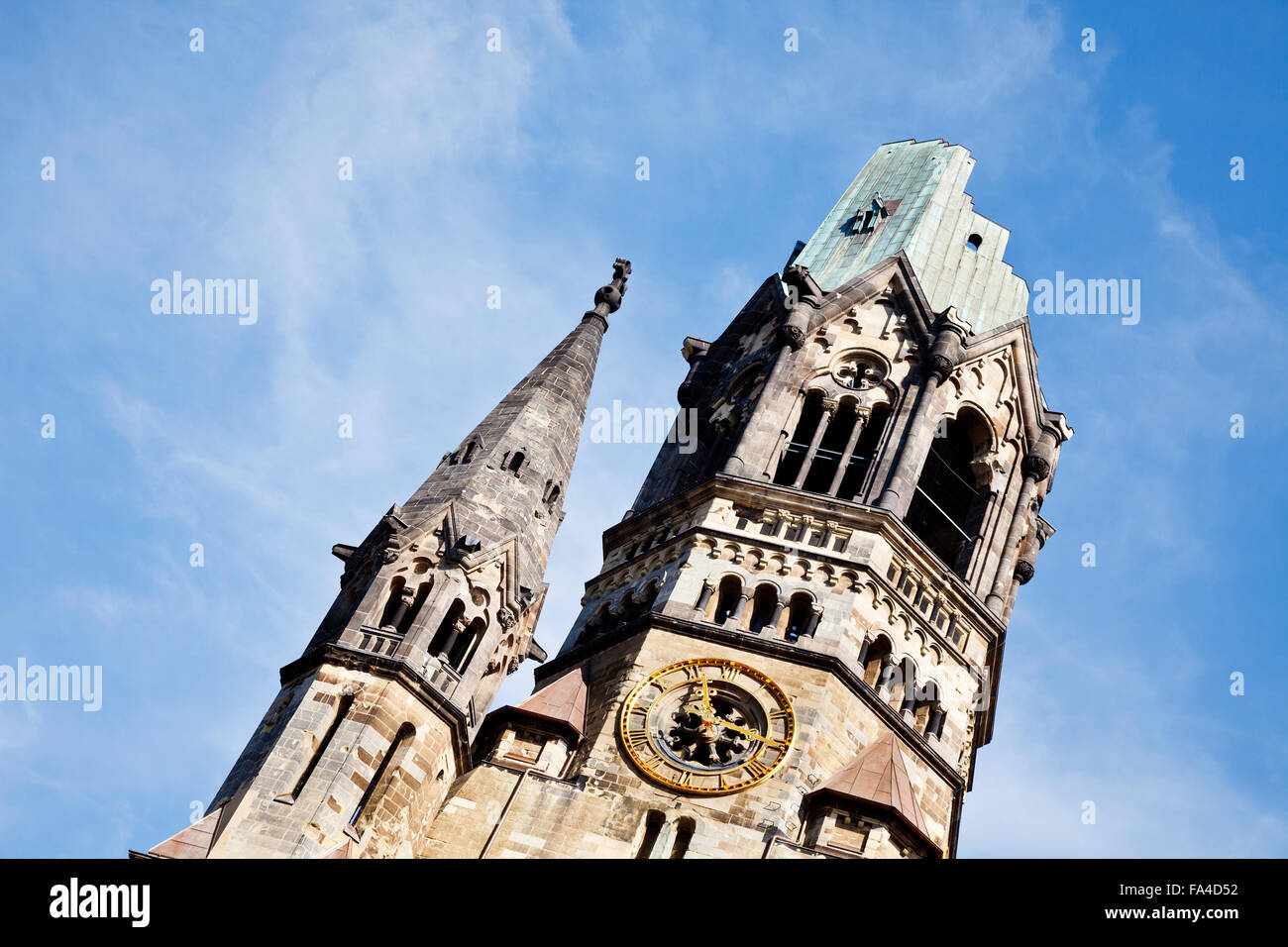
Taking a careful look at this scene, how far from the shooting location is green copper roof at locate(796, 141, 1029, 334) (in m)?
48.9

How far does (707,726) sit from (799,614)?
4396mm

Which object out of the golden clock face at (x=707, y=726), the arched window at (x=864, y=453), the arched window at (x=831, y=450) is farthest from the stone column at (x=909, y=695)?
the arched window at (x=831, y=450)

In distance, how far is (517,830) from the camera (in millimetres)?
33781

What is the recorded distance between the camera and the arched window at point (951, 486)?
45312mm

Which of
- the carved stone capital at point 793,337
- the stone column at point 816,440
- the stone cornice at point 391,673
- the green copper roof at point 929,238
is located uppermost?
the green copper roof at point 929,238

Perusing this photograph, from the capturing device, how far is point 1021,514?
4522 centimetres

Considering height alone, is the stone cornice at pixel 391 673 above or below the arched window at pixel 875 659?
below

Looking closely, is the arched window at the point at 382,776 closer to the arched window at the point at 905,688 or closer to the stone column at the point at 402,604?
the stone column at the point at 402,604

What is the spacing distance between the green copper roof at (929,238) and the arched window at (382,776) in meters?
19.1

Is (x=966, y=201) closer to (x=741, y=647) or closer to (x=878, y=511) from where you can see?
(x=878, y=511)

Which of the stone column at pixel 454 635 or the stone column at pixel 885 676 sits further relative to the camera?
the stone column at pixel 885 676
